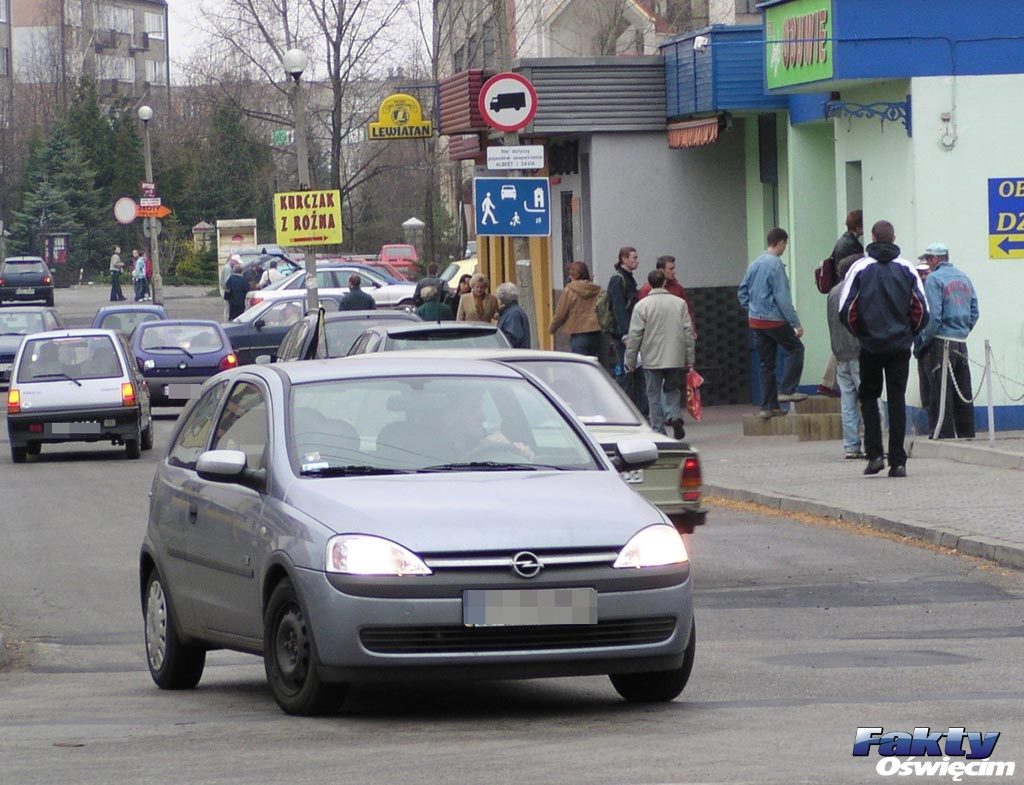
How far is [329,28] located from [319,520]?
45.5 metres

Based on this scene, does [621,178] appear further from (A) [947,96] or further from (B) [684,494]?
(B) [684,494]

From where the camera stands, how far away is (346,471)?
809 cm

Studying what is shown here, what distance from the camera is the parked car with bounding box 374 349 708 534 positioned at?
11836 millimetres

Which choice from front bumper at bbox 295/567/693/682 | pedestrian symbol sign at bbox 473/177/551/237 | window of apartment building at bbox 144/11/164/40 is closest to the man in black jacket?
pedestrian symbol sign at bbox 473/177/551/237

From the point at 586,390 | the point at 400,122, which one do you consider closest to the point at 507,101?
the point at 586,390

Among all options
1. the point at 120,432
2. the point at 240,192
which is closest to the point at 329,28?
the point at 120,432

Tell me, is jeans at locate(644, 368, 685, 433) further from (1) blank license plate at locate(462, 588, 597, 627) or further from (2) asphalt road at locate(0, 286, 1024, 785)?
(1) blank license plate at locate(462, 588, 597, 627)

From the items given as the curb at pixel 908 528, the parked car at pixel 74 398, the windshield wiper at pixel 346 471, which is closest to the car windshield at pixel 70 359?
the parked car at pixel 74 398

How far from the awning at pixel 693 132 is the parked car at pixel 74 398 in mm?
7676

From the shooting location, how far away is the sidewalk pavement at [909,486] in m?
13.5

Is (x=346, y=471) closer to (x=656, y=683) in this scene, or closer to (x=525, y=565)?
(x=525, y=565)

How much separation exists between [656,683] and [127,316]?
1133 inches

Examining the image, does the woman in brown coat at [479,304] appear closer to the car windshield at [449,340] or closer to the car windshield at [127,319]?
the car windshield at [449,340]

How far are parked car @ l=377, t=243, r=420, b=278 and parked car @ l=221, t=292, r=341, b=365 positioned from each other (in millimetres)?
21044
